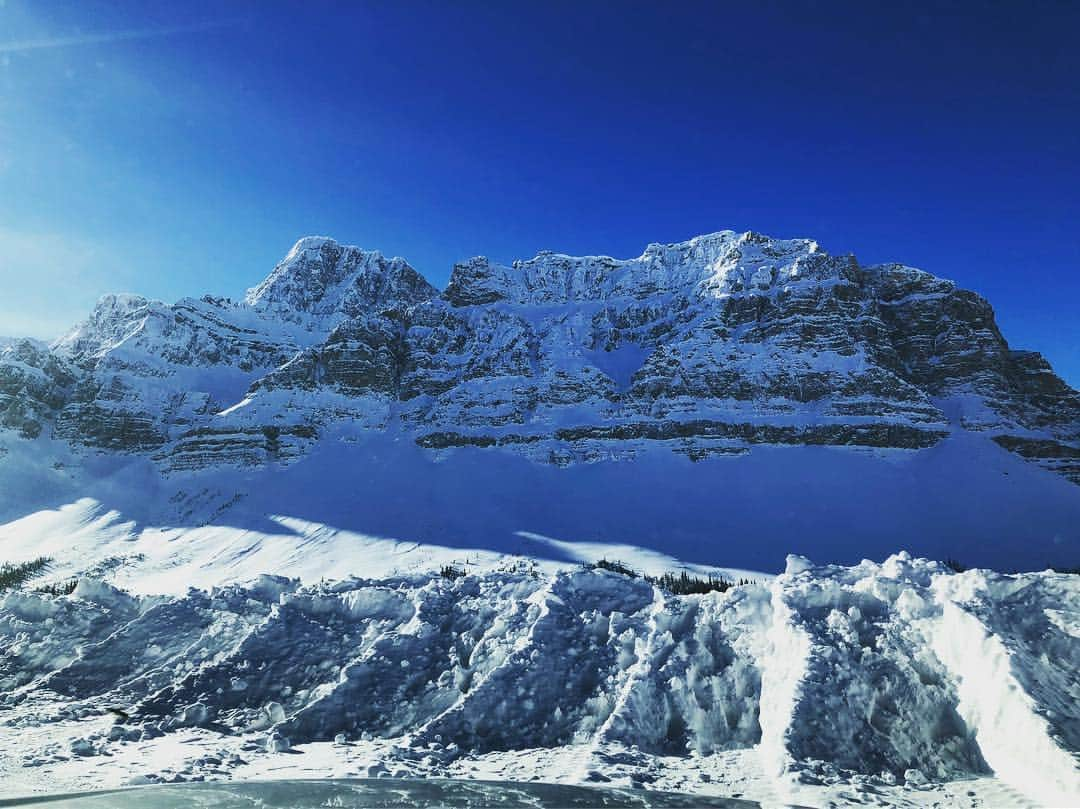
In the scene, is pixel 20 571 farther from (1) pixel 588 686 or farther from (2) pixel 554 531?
(1) pixel 588 686

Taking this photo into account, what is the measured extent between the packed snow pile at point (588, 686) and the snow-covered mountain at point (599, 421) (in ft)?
152

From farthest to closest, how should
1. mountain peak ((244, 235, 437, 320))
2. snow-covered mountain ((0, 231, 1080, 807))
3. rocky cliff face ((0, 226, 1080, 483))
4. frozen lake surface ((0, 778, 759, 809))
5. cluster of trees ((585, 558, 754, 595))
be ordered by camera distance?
mountain peak ((244, 235, 437, 320)) < rocky cliff face ((0, 226, 1080, 483)) < cluster of trees ((585, 558, 754, 595)) < snow-covered mountain ((0, 231, 1080, 807)) < frozen lake surface ((0, 778, 759, 809))

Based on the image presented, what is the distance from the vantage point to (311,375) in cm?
11525

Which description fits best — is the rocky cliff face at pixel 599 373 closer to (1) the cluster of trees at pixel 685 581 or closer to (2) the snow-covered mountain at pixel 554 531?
(2) the snow-covered mountain at pixel 554 531

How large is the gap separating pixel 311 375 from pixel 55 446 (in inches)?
1592

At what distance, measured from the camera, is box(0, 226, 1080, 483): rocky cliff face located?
97250 millimetres

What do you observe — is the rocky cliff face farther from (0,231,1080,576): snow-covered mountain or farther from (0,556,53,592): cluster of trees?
(0,556,53,592): cluster of trees

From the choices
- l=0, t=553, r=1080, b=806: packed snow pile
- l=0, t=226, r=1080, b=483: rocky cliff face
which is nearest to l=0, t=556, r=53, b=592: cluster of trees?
l=0, t=226, r=1080, b=483: rocky cliff face

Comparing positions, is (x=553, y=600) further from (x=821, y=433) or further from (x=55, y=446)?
(x=55, y=446)

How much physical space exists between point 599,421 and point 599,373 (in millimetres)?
15273

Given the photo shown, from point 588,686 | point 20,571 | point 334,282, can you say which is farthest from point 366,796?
point 334,282

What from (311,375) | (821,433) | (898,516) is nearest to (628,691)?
(898,516)

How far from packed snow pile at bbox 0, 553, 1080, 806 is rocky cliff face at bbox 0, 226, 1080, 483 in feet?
244

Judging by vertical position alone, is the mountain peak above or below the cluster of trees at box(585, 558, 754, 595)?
above
